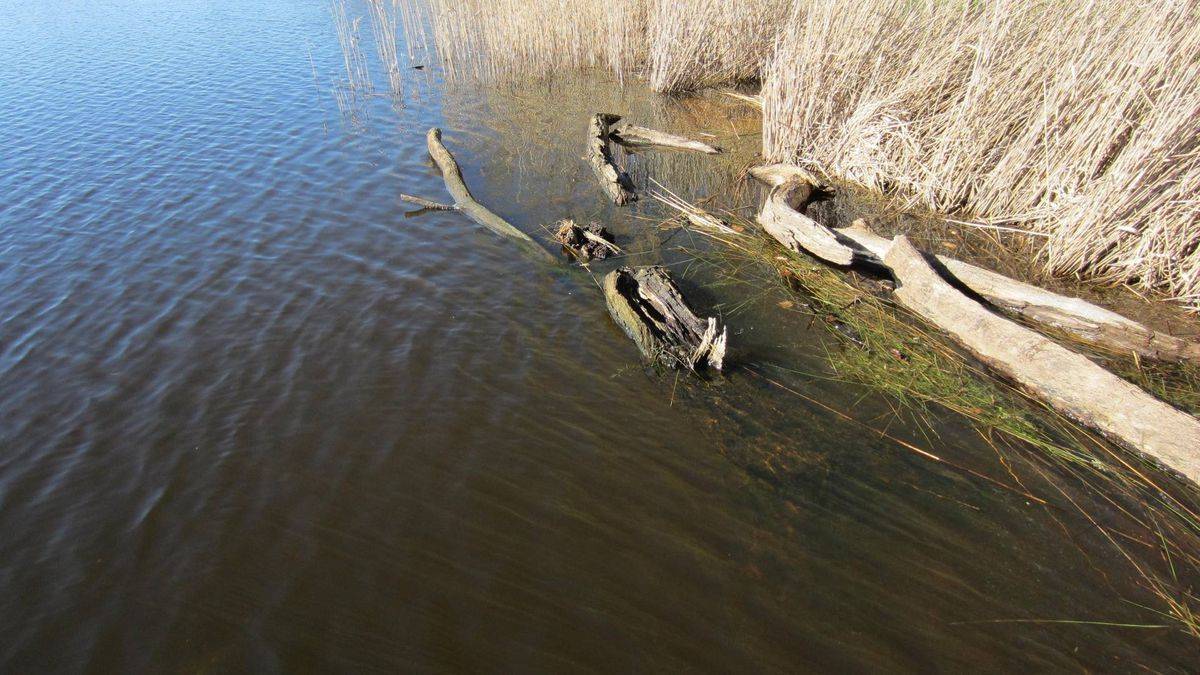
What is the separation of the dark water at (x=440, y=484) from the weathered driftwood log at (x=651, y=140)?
224 cm

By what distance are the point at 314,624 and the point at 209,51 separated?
1316 cm

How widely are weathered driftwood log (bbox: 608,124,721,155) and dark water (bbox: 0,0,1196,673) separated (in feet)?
7.36

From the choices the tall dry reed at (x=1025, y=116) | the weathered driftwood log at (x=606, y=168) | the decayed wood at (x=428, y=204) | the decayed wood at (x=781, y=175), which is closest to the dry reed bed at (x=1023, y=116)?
the tall dry reed at (x=1025, y=116)

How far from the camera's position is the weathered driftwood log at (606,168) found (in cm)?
729

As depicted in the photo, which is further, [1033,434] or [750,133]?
[750,133]

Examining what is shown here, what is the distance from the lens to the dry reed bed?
16.4 feet

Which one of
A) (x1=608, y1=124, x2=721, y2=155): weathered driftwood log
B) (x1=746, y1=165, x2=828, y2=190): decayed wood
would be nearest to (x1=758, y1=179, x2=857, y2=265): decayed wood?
(x1=746, y1=165, x2=828, y2=190): decayed wood

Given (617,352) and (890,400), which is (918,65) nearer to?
(890,400)

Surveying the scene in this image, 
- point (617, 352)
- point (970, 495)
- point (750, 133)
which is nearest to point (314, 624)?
point (617, 352)

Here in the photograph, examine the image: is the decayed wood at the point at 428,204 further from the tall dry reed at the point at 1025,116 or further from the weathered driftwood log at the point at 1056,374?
the weathered driftwood log at the point at 1056,374

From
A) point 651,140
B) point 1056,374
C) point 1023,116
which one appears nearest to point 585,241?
point 651,140

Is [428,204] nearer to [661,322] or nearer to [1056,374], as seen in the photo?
[661,322]

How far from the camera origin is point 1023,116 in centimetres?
608

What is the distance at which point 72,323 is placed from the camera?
515cm
